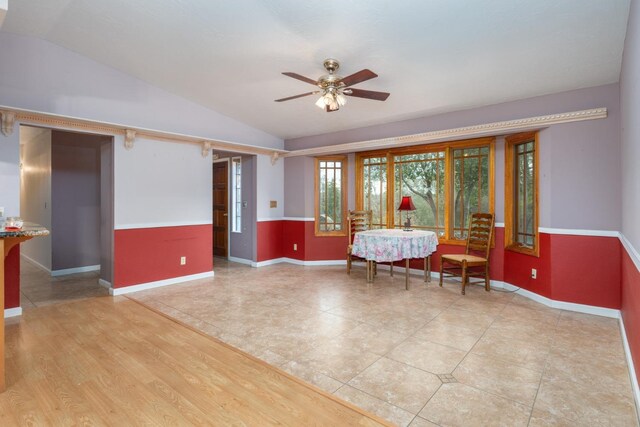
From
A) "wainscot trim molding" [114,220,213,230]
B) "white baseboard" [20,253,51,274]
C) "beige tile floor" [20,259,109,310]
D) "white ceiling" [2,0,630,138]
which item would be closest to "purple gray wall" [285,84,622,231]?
"white ceiling" [2,0,630,138]

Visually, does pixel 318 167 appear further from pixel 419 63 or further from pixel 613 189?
pixel 613 189

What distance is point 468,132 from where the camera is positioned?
446 cm

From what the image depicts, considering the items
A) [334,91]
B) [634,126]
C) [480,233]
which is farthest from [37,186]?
[634,126]

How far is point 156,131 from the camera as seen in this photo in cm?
448

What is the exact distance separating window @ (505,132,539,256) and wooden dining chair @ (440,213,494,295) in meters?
0.27

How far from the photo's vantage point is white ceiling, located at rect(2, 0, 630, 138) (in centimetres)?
277

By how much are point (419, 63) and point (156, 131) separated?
11.2 feet

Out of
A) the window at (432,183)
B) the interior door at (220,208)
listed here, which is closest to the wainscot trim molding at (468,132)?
the window at (432,183)

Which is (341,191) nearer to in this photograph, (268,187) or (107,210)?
(268,187)

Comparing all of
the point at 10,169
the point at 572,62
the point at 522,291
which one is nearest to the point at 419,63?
the point at 572,62

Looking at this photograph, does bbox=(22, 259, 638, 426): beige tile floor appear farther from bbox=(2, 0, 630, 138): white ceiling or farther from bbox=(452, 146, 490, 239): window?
bbox=(2, 0, 630, 138): white ceiling

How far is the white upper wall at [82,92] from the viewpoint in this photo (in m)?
3.65

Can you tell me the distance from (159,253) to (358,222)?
3156 millimetres

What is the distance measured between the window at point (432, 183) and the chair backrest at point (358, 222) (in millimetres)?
162
